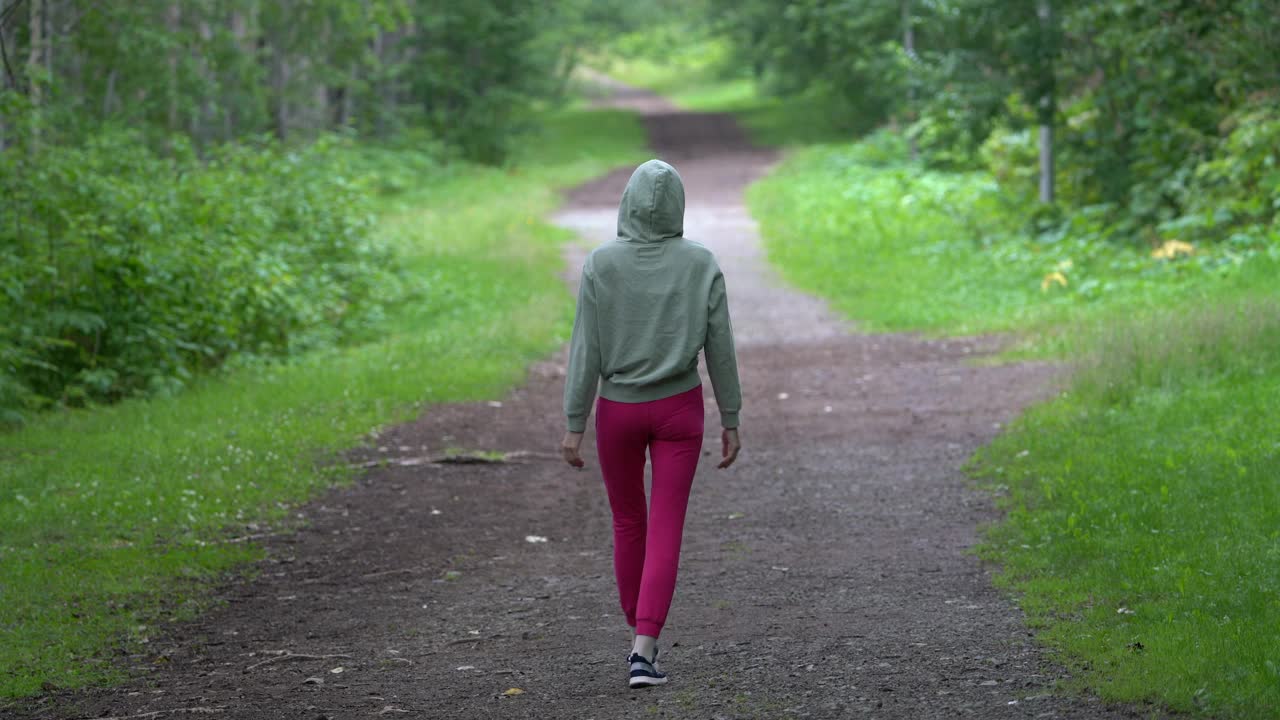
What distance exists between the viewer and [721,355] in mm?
5531

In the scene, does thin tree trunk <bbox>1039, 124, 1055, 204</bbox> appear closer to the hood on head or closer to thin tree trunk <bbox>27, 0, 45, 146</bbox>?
thin tree trunk <bbox>27, 0, 45, 146</bbox>

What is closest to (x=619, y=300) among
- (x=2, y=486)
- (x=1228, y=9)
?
(x=2, y=486)

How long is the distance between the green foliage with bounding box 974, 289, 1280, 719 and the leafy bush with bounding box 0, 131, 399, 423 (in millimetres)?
7768

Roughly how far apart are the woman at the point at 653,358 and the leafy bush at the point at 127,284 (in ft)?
24.7

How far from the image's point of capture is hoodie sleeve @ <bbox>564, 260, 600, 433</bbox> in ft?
18.1

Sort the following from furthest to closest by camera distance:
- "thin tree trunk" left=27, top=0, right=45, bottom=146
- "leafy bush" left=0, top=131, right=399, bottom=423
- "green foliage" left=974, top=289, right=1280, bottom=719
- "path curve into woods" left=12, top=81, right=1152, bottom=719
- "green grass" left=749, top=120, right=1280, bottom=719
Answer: "thin tree trunk" left=27, top=0, right=45, bottom=146, "leafy bush" left=0, top=131, right=399, bottom=423, "green grass" left=749, top=120, right=1280, bottom=719, "path curve into woods" left=12, top=81, right=1152, bottom=719, "green foliage" left=974, top=289, right=1280, bottom=719

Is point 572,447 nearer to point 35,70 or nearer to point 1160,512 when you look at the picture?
point 1160,512

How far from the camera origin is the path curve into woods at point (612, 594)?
5414 millimetres

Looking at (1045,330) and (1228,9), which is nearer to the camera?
(1045,330)

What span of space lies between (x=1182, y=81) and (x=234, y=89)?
15.9m

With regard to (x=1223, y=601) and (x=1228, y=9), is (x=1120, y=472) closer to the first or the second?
(x=1223, y=601)

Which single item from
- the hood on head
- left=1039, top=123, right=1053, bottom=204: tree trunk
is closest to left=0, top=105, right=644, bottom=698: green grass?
the hood on head

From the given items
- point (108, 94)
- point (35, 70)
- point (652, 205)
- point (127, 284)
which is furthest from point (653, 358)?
point (108, 94)

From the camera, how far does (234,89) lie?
83.2 feet
